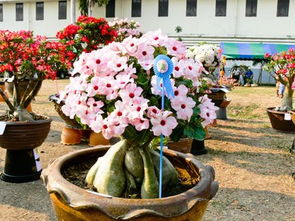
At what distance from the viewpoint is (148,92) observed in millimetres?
2068

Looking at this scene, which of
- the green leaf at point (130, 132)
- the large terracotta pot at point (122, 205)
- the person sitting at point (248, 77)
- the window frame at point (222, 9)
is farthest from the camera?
the window frame at point (222, 9)

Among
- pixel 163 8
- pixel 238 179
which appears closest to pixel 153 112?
pixel 238 179

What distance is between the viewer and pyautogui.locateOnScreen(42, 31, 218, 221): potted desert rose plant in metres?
1.87

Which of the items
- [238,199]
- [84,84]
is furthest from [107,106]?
[238,199]

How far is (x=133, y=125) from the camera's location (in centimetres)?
202

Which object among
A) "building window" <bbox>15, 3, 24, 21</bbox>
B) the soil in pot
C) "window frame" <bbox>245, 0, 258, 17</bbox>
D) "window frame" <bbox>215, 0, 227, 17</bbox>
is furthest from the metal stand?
"building window" <bbox>15, 3, 24, 21</bbox>

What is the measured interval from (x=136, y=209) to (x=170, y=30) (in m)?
26.8

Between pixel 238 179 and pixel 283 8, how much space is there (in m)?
23.5

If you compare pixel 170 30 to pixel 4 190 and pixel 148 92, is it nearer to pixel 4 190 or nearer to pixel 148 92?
pixel 4 190

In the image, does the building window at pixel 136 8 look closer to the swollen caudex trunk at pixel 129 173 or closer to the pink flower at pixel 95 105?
the swollen caudex trunk at pixel 129 173

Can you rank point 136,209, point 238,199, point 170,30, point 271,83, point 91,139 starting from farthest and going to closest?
point 170,30 < point 271,83 < point 91,139 < point 238,199 < point 136,209

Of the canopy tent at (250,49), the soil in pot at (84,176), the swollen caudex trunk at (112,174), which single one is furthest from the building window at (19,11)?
the swollen caudex trunk at (112,174)

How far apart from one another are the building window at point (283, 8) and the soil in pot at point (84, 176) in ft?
84.2

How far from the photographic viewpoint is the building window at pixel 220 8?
2639 cm
